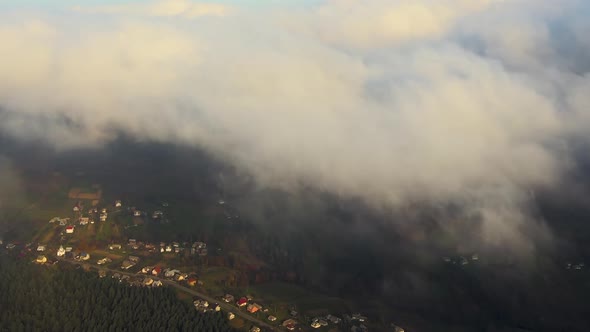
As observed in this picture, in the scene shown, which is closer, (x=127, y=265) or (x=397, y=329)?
(x=397, y=329)

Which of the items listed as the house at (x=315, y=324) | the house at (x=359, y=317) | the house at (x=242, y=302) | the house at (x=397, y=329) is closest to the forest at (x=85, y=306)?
the house at (x=242, y=302)

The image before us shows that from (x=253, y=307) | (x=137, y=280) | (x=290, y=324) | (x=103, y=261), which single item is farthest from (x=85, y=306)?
(x=290, y=324)

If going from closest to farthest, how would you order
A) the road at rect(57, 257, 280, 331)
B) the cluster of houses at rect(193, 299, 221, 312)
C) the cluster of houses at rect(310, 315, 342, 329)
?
the cluster of houses at rect(310, 315, 342, 329)
the road at rect(57, 257, 280, 331)
the cluster of houses at rect(193, 299, 221, 312)

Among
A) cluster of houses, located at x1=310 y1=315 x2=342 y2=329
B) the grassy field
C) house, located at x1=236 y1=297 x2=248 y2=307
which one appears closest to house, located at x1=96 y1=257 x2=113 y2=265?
the grassy field

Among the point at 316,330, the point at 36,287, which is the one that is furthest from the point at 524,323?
the point at 36,287

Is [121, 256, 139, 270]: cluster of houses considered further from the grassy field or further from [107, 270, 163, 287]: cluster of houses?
the grassy field

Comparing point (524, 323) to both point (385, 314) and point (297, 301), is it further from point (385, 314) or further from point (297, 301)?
point (297, 301)

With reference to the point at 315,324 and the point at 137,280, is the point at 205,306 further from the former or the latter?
the point at 315,324
